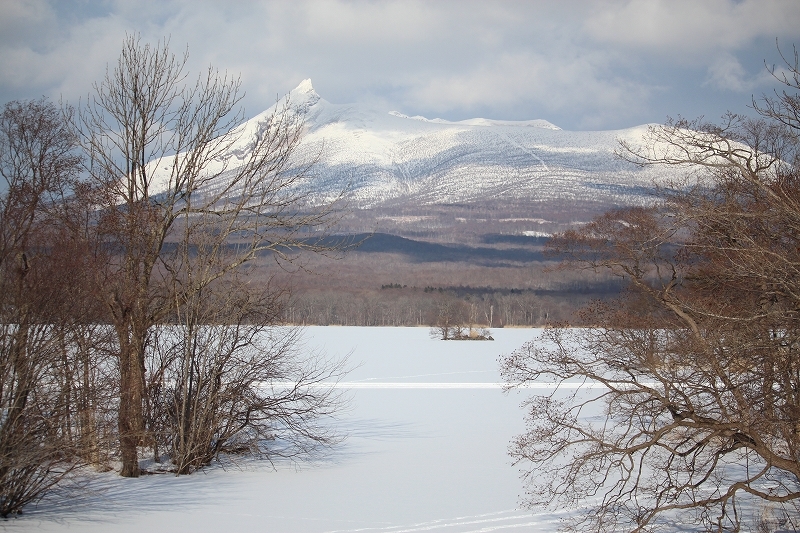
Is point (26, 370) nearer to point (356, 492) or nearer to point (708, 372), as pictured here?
point (356, 492)

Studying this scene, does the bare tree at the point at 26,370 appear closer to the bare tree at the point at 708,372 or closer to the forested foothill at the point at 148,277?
the forested foothill at the point at 148,277

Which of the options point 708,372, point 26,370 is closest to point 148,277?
point 26,370

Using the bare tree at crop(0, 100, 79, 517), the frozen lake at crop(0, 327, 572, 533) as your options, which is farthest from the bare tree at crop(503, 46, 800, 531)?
Result: the bare tree at crop(0, 100, 79, 517)

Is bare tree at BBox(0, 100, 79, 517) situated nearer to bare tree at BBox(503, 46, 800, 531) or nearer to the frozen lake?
the frozen lake

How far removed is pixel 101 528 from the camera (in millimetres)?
9234

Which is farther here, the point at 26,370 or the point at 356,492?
the point at 356,492

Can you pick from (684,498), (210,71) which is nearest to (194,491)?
(210,71)

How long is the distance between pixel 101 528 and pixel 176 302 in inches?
145

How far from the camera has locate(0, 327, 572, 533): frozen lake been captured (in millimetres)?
9875

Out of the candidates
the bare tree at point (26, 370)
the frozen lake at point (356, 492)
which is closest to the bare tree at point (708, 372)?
the frozen lake at point (356, 492)

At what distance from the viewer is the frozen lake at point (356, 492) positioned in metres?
9.88

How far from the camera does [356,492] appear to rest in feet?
38.8

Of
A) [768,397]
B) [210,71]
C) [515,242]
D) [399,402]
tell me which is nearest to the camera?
[768,397]

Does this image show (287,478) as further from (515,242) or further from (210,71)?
(515,242)
